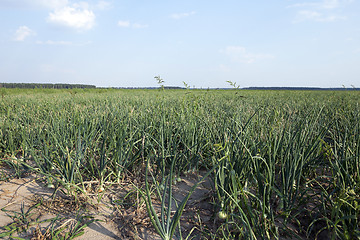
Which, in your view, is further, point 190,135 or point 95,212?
point 190,135

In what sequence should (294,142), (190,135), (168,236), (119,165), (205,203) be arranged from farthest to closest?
(190,135)
(119,165)
(205,203)
(294,142)
(168,236)

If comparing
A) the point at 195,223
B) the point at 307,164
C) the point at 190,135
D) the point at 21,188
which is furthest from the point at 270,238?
the point at 21,188

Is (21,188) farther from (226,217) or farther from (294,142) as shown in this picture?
(294,142)

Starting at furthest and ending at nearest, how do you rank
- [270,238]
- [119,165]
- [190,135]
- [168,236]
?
[190,135], [119,165], [270,238], [168,236]

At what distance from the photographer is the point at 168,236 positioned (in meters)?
1.08

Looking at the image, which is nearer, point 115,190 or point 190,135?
point 115,190

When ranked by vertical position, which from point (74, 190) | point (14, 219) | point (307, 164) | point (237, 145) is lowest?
point (14, 219)

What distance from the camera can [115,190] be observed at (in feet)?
5.98

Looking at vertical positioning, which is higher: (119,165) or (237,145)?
(237,145)

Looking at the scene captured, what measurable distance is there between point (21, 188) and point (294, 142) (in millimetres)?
2061

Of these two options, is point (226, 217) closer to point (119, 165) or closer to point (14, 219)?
point (119, 165)

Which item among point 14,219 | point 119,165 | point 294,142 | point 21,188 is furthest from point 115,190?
point 294,142

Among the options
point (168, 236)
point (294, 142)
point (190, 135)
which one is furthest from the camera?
point (190, 135)

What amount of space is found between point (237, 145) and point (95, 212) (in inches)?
39.9
